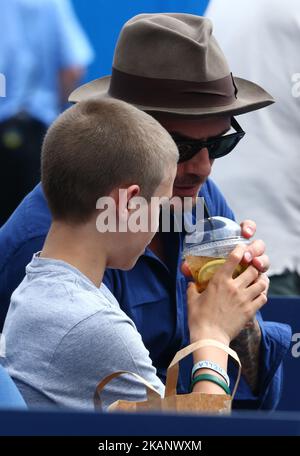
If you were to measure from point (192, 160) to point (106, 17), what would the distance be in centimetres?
185

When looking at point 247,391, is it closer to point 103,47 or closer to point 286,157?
point 286,157

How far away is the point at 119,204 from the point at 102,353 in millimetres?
315

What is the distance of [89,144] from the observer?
7.45 ft

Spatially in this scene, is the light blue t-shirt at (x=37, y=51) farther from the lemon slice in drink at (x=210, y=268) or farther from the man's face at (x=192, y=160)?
the lemon slice in drink at (x=210, y=268)

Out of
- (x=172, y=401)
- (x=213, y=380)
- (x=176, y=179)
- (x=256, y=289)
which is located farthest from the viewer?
(x=176, y=179)

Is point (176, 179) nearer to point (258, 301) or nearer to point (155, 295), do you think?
point (155, 295)

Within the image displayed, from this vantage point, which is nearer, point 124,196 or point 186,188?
point 124,196

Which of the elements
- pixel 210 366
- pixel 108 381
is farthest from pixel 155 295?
pixel 108 381

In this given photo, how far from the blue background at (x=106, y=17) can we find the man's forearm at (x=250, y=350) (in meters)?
1.98

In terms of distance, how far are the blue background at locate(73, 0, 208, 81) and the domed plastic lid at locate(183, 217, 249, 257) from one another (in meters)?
1.94

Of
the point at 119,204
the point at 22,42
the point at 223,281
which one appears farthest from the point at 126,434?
the point at 22,42

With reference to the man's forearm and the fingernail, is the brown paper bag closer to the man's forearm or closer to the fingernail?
the fingernail

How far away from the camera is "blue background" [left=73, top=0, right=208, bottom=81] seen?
177 inches

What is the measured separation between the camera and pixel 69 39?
14.8ft
